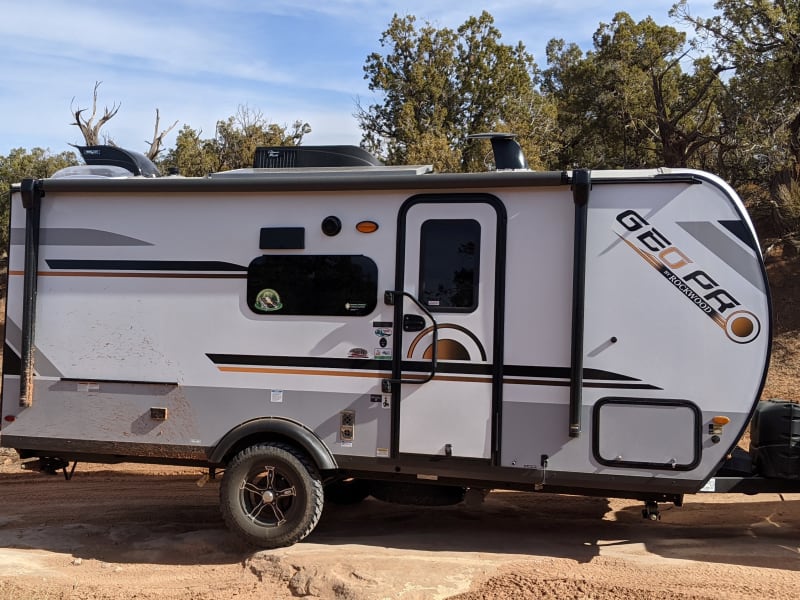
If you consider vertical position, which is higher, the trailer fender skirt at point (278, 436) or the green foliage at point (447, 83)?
the green foliage at point (447, 83)

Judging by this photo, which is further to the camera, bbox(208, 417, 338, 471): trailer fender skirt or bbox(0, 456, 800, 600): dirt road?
bbox(208, 417, 338, 471): trailer fender skirt

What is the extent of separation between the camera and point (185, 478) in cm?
823

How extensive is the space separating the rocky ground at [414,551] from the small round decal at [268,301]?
6.04 ft

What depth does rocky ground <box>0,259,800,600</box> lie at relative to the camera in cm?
504

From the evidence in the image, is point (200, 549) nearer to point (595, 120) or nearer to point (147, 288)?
point (147, 288)

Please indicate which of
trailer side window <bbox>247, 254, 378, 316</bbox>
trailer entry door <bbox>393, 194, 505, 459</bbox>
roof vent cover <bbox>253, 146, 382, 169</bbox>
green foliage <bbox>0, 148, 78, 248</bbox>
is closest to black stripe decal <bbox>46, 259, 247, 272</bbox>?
trailer side window <bbox>247, 254, 378, 316</bbox>

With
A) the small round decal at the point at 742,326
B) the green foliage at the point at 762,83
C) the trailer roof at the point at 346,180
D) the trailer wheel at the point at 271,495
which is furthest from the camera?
the green foliage at the point at 762,83

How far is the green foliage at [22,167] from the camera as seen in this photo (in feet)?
84.5

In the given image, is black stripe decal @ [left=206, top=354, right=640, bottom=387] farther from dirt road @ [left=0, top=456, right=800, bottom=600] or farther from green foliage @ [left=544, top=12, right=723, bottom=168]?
green foliage @ [left=544, top=12, right=723, bottom=168]

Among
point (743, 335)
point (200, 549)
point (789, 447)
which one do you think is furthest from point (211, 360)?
point (789, 447)

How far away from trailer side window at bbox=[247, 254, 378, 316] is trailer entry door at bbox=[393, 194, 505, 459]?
0.29 m

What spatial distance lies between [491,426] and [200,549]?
8.40 feet

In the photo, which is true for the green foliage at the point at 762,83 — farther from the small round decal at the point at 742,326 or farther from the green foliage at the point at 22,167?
the green foliage at the point at 22,167

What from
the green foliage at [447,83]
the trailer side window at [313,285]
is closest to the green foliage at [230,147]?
the green foliage at [447,83]
